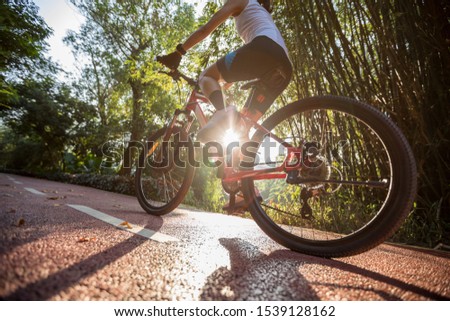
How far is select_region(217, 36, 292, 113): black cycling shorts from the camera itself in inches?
59.8

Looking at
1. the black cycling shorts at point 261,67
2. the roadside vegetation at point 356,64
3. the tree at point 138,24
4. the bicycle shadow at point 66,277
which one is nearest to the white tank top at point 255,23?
the black cycling shorts at point 261,67

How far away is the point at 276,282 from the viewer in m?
0.83

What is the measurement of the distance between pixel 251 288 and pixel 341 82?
220 cm

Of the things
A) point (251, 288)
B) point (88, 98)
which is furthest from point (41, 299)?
point (88, 98)

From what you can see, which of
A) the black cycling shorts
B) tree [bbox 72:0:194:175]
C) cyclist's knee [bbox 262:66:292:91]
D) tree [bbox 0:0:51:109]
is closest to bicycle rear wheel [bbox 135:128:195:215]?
the black cycling shorts

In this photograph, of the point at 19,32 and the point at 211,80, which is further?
the point at 19,32

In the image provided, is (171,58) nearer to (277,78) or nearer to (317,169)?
(277,78)

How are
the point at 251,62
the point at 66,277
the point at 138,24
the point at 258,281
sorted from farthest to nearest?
1. the point at 138,24
2. the point at 251,62
3. the point at 258,281
4. the point at 66,277

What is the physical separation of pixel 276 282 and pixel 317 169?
0.79m

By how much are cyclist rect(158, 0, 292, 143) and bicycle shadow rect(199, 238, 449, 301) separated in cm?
93

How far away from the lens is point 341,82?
2.37m

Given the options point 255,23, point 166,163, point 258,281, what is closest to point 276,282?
point 258,281

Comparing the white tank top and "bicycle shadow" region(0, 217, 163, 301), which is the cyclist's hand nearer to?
the white tank top
